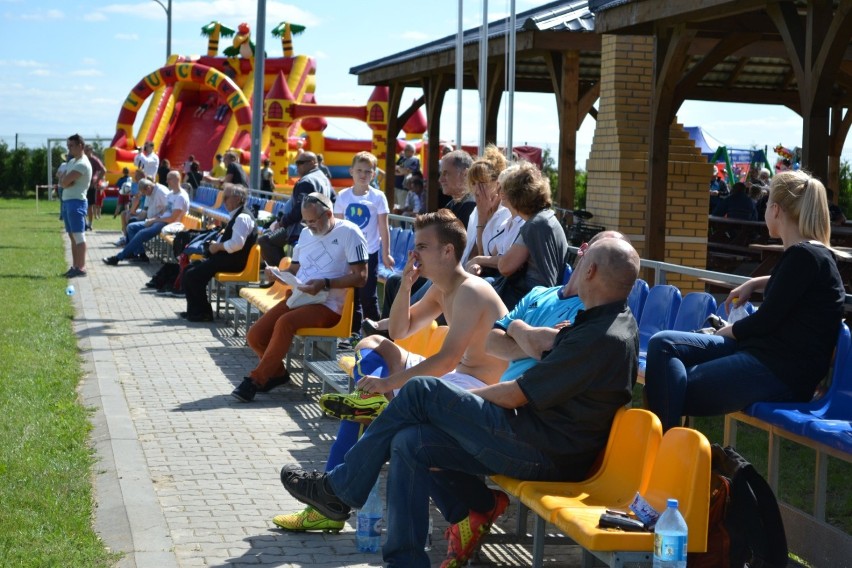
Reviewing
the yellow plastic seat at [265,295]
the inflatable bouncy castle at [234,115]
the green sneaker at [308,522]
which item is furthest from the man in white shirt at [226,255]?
the inflatable bouncy castle at [234,115]

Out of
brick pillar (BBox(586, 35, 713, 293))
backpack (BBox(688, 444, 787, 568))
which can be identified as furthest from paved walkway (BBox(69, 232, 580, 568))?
brick pillar (BBox(586, 35, 713, 293))

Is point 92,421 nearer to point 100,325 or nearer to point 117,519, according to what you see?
point 117,519

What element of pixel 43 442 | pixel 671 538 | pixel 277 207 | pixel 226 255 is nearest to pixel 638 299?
pixel 671 538

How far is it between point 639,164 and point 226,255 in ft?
15.3

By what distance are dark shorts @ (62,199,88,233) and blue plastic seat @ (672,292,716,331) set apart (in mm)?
11844

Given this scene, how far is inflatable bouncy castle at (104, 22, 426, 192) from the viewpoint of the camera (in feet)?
113

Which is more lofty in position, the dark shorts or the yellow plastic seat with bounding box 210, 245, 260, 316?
the dark shorts

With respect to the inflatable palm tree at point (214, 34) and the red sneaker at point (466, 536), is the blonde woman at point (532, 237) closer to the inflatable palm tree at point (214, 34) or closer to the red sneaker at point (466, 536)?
the red sneaker at point (466, 536)

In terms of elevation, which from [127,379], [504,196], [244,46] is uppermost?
[244,46]

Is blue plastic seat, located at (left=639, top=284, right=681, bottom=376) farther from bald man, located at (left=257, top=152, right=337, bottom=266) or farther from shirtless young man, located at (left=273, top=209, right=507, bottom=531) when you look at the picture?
bald man, located at (left=257, top=152, right=337, bottom=266)

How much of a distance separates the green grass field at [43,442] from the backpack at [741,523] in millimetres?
2417

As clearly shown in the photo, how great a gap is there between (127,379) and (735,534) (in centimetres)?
632

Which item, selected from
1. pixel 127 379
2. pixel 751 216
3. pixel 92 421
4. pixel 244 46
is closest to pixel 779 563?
pixel 92 421

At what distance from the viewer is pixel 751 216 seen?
61.5 feet
